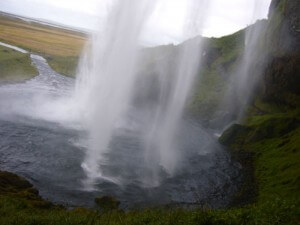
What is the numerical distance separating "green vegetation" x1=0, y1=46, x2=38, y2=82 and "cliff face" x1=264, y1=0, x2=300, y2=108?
5915 cm

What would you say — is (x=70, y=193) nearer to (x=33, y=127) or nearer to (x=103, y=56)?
(x=33, y=127)

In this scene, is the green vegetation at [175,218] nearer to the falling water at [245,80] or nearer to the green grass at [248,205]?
the green grass at [248,205]

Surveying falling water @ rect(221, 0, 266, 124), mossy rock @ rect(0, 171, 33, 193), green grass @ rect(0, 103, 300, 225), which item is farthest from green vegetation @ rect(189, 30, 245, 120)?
mossy rock @ rect(0, 171, 33, 193)

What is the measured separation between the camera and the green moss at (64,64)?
391 feet

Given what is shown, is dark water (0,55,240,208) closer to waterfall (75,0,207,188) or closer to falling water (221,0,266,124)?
waterfall (75,0,207,188)

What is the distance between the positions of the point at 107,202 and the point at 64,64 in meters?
102

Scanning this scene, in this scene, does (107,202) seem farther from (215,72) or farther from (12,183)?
(215,72)

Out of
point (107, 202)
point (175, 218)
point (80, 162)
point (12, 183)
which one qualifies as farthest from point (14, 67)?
point (175, 218)

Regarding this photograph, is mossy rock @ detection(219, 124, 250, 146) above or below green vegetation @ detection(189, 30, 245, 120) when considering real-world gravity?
below

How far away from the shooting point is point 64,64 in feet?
420

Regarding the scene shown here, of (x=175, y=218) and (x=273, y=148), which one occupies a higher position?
(x=273, y=148)

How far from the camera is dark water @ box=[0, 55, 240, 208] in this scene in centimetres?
3550

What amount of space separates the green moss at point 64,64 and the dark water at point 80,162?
53510 millimetres

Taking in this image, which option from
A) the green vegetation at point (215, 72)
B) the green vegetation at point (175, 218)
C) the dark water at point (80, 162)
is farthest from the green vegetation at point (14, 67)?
the green vegetation at point (175, 218)
